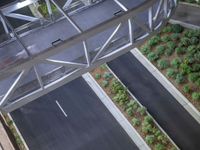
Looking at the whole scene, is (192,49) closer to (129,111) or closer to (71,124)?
(129,111)

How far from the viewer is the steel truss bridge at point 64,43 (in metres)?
16.8

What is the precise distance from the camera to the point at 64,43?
16.7m

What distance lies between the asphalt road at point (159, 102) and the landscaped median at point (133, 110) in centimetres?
58

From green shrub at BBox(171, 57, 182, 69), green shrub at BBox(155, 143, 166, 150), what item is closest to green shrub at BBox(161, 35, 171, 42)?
green shrub at BBox(171, 57, 182, 69)

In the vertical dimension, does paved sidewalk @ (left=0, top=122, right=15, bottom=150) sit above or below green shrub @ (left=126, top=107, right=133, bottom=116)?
above

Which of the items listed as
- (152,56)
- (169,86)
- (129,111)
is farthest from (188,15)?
(129,111)

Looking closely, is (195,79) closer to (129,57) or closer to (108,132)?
(129,57)

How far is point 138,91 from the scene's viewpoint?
102 ft

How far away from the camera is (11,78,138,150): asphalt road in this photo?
28.6 m

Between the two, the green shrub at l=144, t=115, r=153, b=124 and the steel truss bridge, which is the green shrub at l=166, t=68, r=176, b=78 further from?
the steel truss bridge

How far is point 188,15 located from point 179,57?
4.83 m

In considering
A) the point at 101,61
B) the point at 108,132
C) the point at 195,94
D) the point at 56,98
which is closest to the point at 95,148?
the point at 108,132

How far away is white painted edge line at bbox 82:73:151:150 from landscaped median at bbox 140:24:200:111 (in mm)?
5204

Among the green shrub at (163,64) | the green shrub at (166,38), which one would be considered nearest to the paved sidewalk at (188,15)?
the green shrub at (166,38)
